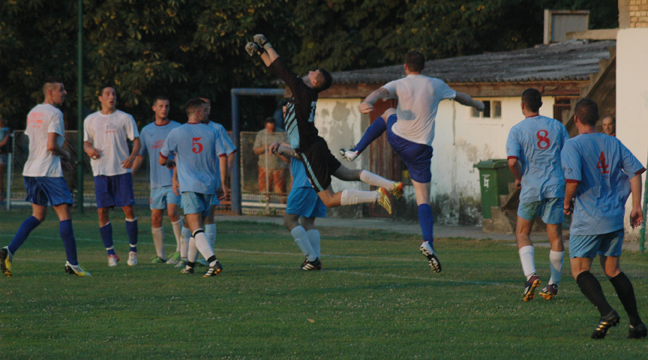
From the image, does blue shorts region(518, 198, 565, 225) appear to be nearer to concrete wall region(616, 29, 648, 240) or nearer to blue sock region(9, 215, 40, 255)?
blue sock region(9, 215, 40, 255)

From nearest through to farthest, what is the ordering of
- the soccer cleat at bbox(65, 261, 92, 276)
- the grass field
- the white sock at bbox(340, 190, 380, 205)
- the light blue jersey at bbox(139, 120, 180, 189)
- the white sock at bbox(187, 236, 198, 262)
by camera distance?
the grass field → the white sock at bbox(340, 190, 380, 205) → the soccer cleat at bbox(65, 261, 92, 276) → the white sock at bbox(187, 236, 198, 262) → the light blue jersey at bbox(139, 120, 180, 189)

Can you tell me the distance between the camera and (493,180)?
16.8m

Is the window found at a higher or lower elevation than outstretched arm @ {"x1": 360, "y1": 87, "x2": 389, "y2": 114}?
higher

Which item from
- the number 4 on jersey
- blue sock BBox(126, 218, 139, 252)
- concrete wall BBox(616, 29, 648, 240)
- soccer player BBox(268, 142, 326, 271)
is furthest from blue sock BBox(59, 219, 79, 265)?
concrete wall BBox(616, 29, 648, 240)

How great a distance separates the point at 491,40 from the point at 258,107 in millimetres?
9824

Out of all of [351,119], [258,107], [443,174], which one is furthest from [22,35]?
[443,174]

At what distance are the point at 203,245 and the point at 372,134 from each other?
2.28 m

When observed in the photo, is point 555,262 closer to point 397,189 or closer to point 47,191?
point 397,189

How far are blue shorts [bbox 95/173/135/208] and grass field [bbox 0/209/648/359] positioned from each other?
87 centimetres

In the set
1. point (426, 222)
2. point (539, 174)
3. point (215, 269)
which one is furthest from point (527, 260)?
point (215, 269)

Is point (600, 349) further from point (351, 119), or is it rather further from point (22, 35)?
point (22, 35)

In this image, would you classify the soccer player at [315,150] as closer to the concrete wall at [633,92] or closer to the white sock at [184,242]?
the white sock at [184,242]

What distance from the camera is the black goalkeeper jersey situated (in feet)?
29.5

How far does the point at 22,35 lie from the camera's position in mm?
25281
